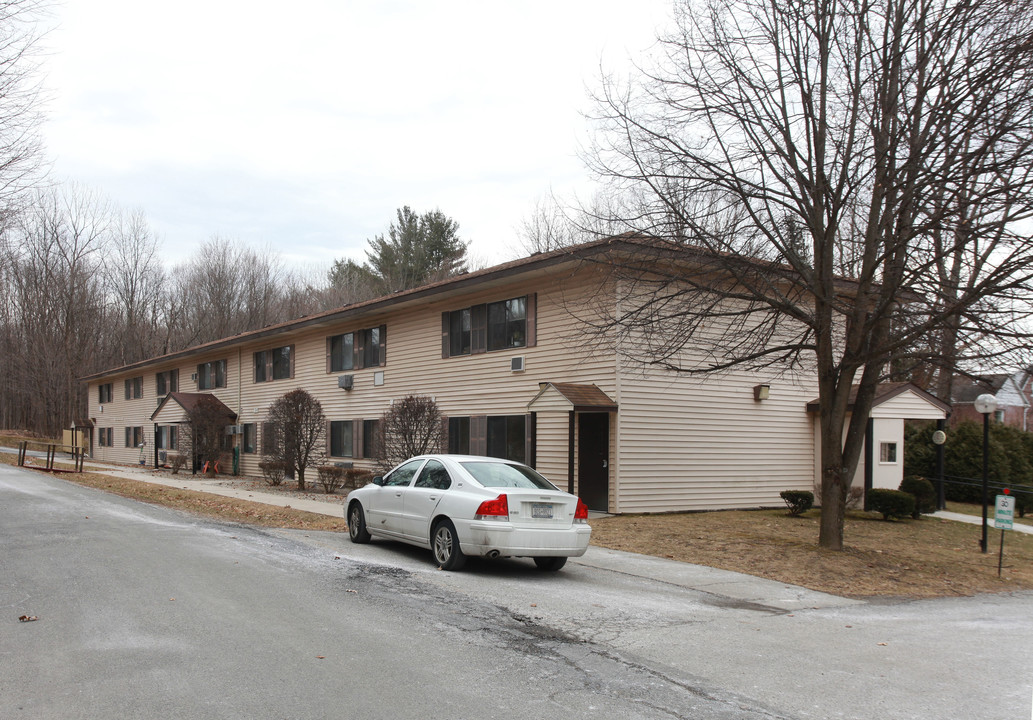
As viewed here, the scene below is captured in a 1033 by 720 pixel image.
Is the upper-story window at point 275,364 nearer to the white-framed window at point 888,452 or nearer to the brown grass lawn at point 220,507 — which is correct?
the brown grass lawn at point 220,507

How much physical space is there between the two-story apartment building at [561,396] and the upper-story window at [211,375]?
1016 centimetres

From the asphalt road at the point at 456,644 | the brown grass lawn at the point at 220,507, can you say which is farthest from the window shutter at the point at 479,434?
the asphalt road at the point at 456,644

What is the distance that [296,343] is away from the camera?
29578 millimetres

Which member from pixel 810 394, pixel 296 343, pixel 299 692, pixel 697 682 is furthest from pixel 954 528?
pixel 296 343

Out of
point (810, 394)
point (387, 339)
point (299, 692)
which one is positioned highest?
point (387, 339)

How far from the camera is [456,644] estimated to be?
6.39 m

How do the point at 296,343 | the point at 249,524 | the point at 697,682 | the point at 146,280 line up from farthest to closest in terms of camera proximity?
the point at 146,280 < the point at 296,343 < the point at 249,524 < the point at 697,682

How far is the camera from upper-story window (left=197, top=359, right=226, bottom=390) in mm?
35438

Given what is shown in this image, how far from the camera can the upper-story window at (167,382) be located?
40406mm

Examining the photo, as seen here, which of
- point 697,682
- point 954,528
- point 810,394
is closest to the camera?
point 697,682

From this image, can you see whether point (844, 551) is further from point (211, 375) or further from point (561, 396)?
point (211, 375)

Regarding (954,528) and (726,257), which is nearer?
(726,257)

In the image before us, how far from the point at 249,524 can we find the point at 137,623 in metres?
7.90

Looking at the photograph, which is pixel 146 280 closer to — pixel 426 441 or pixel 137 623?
pixel 426 441
